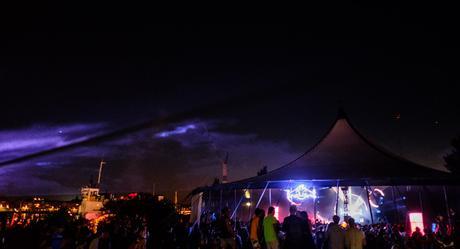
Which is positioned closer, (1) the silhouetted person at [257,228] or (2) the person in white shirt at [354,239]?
(2) the person in white shirt at [354,239]

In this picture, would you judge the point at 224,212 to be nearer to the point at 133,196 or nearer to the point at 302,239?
the point at 302,239

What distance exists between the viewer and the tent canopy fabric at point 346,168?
955 cm

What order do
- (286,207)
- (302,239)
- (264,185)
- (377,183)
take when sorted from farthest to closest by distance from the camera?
(286,207)
(264,185)
(377,183)
(302,239)

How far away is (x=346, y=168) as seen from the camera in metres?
10.8

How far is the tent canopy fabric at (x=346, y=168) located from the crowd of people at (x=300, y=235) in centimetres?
156

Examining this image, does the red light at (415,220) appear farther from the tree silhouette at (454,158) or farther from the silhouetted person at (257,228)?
the tree silhouette at (454,158)

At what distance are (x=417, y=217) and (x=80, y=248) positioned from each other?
11.5m

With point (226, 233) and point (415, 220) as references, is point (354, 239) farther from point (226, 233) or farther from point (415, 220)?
point (415, 220)

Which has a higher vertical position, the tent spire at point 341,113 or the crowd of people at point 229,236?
the tent spire at point 341,113

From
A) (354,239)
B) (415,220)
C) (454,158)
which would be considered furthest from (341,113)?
(454,158)

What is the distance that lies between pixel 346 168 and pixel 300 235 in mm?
5433

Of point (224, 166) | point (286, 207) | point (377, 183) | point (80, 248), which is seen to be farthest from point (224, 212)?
point (224, 166)

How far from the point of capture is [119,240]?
7.20m

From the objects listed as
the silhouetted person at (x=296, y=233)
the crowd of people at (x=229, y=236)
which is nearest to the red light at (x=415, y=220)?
the crowd of people at (x=229, y=236)
